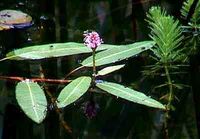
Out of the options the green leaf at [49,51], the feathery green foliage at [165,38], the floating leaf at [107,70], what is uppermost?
the feathery green foliage at [165,38]

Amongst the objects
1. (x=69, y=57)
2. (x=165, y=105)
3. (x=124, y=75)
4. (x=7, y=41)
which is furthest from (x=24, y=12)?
(x=165, y=105)

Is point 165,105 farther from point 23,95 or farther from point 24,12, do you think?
point 24,12

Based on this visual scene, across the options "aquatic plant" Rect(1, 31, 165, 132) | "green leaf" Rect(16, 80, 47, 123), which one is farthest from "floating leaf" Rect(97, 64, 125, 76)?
"green leaf" Rect(16, 80, 47, 123)

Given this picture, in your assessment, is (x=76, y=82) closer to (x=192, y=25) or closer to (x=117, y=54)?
(x=117, y=54)

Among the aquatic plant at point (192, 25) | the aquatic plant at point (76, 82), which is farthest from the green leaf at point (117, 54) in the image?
the aquatic plant at point (192, 25)

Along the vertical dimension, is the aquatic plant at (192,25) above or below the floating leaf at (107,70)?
above

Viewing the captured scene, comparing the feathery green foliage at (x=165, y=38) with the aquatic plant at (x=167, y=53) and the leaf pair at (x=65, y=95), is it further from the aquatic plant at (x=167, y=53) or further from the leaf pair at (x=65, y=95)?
the leaf pair at (x=65, y=95)
